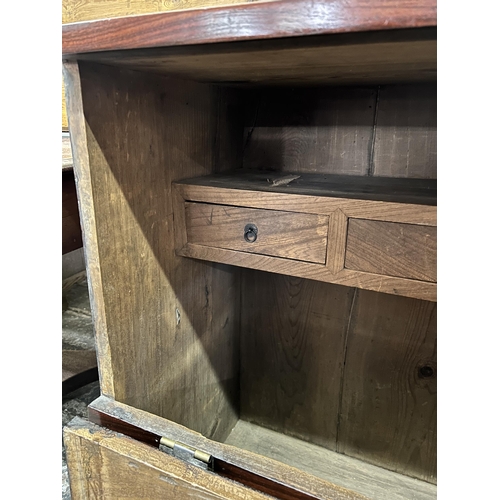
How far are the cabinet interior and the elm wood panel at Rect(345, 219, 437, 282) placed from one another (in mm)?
115

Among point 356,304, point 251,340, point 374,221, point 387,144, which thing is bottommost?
point 251,340

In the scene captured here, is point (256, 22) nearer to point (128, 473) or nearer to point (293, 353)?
point (128, 473)

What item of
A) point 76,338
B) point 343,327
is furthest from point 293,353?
point 76,338

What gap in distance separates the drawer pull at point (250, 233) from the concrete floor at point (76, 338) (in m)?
0.72

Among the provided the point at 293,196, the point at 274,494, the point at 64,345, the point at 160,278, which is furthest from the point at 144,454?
the point at 64,345

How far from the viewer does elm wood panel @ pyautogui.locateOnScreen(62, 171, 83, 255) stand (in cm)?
109

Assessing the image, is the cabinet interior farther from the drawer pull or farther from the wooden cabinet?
the drawer pull

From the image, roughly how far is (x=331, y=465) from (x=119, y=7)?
119cm

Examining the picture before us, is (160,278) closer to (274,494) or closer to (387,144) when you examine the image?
(274,494)

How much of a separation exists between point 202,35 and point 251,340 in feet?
3.05

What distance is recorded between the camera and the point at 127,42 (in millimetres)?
431

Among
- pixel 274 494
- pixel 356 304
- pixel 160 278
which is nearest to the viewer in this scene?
pixel 274 494

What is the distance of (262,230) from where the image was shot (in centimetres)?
71

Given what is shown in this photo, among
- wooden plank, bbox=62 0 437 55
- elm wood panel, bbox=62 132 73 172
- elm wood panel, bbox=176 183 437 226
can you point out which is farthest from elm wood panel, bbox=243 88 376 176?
wooden plank, bbox=62 0 437 55
